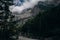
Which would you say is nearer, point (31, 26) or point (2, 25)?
point (2, 25)

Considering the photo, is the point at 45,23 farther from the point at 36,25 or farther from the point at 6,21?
the point at 6,21

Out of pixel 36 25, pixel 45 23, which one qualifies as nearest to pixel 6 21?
pixel 36 25

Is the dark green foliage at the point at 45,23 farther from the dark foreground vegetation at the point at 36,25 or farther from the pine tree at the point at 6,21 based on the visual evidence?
the pine tree at the point at 6,21

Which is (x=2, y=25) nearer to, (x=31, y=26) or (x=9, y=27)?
(x=9, y=27)

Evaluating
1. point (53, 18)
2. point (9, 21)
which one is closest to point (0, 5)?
point (9, 21)

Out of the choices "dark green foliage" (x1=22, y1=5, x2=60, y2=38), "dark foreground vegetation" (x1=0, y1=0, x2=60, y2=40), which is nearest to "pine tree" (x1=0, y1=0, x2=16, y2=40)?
"dark foreground vegetation" (x1=0, y1=0, x2=60, y2=40)

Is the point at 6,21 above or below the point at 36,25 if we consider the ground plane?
above

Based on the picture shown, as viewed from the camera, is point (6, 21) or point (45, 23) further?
point (45, 23)

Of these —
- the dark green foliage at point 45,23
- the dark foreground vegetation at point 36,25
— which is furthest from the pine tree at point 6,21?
the dark green foliage at point 45,23

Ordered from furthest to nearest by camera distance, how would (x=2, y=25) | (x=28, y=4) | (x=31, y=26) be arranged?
(x=28, y=4) < (x=31, y=26) < (x=2, y=25)

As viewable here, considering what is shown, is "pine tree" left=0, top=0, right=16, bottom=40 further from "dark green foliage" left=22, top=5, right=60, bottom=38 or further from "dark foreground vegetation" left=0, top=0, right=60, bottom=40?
"dark green foliage" left=22, top=5, right=60, bottom=38

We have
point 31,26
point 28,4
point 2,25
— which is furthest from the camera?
point 28,4
